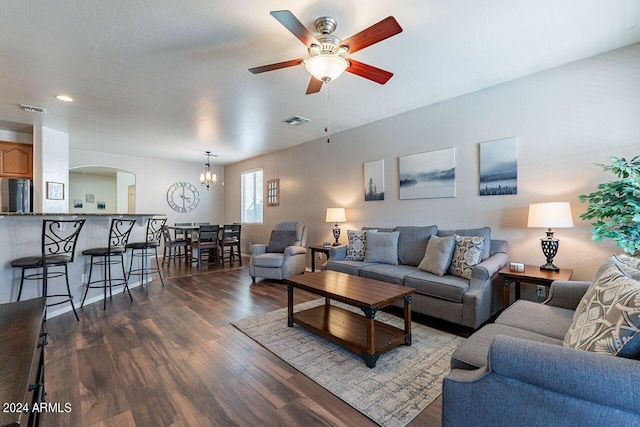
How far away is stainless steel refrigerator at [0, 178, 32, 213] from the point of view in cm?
428

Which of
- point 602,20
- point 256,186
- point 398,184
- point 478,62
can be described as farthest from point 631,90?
point 256,186

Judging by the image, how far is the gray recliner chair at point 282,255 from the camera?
15.4 ft

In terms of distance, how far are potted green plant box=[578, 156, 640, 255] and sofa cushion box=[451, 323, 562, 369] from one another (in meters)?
1.32

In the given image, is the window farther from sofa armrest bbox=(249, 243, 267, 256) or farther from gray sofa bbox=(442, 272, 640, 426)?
gray sofa bbox=(442, 272, 640, 426)

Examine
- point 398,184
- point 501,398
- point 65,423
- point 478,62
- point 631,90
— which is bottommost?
point 65,423

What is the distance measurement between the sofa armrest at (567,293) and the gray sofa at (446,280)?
589mm

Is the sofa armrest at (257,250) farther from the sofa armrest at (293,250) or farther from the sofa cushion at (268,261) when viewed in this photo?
the sofa armrest at (293,250)

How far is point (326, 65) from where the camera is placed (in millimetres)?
1989

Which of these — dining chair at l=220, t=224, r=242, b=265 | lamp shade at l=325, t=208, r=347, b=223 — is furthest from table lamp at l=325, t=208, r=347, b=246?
dining chair at l=220, t=224, r=242, b=265

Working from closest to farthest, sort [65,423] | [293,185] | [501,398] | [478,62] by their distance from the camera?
[501,398] < [65,423] < [478,62] < [293,185]

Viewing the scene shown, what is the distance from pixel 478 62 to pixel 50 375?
4425mm

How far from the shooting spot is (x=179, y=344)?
2.51 metres

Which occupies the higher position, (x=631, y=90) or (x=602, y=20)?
(x=602, y=20)

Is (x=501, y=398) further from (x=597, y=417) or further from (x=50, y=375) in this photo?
(x=50, y=375)
